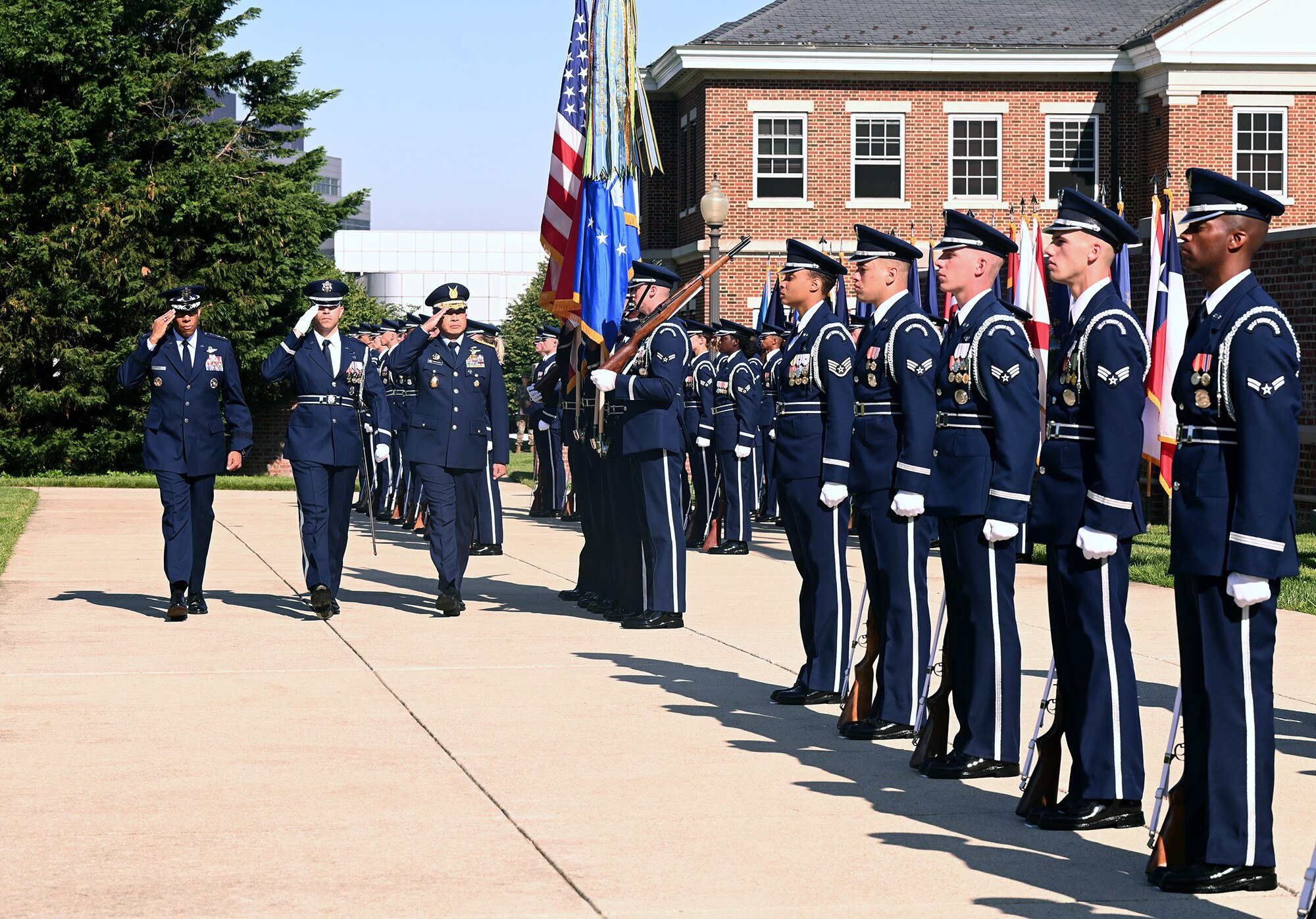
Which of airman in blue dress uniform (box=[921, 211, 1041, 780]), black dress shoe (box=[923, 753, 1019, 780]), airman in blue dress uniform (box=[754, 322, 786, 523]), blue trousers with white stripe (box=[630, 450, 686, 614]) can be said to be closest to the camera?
airman in blue dress uniform (box=[921, 211, 1041, 780])

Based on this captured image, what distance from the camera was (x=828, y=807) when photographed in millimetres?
6359

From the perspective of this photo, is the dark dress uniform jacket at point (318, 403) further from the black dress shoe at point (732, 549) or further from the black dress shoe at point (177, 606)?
the black dress shoe at point (732, 549)

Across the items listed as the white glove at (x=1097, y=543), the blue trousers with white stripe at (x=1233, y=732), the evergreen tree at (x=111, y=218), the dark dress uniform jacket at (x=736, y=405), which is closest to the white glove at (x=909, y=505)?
the white glove at (x=1097, y=543)

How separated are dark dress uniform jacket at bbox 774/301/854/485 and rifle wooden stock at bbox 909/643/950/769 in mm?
1194

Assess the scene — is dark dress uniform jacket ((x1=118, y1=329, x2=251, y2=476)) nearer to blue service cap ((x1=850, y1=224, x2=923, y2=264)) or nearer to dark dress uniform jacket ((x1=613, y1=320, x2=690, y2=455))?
dark dress uniform jacket ((x1=613, y1=320, x2=690, y2=455))

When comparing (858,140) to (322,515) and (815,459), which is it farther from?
(815,459)

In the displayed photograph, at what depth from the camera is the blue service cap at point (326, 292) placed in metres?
12.3

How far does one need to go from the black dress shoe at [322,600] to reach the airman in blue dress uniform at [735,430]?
6.31 metres

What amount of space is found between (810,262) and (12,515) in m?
15.8

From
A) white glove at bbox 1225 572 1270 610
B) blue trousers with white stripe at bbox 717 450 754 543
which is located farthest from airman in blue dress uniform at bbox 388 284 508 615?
white glove at bbox 1225 572 1270 610

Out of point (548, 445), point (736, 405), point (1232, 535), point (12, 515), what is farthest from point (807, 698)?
point (12, 515)

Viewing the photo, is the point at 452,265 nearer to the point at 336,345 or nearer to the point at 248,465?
the point at 248,465

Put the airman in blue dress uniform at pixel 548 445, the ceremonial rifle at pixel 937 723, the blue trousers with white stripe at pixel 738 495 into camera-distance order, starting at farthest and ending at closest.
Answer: the airman in blue dress uniform at pixel 548 445 → the blue trousers with white stripe at pixel 738 495 → the ceremonial rifle at pixel 937 723

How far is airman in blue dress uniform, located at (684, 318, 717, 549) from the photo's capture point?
18797 millimetres
